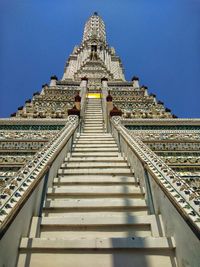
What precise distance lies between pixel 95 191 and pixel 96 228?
2.54 ft

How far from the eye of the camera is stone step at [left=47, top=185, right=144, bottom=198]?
3367mm

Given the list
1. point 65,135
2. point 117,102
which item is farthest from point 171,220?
point 117,102

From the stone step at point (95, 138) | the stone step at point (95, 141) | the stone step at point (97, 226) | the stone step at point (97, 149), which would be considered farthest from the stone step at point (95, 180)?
the stone step at point (95, 138)

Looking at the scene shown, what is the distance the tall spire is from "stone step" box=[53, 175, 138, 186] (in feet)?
87.5

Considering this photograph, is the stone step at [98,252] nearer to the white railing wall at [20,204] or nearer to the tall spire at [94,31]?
the white railing wall at [20,204]

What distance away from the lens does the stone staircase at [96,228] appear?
88.3 inches

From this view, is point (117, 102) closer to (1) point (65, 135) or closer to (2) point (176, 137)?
(2) point (176, 137)

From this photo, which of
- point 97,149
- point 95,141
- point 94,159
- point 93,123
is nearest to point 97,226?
point 94,159

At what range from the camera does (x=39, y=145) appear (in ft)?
19.2

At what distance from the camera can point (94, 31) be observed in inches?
1237

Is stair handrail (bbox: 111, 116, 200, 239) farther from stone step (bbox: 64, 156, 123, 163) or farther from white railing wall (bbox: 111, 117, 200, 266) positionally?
stone step (bbox: 64, 156, 123, 163)

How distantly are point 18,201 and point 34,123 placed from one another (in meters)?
5.69

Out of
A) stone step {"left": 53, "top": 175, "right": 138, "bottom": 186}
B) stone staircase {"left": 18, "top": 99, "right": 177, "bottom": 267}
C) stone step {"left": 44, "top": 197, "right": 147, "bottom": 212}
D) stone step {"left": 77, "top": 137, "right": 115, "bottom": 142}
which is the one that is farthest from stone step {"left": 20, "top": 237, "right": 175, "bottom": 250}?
stone step {"left": 77, "top": 137, "right": 115, "bottom": 142}

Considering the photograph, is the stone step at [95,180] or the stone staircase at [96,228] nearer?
the stone staircase at [96,228]
